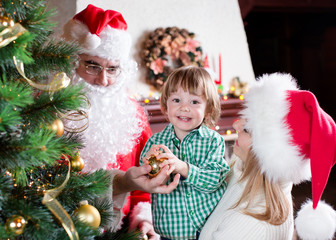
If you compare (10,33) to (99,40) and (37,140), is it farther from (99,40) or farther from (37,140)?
(99,40)

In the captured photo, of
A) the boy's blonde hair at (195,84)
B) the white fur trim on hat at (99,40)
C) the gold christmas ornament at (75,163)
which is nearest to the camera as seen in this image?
the gold christmas ornament at (75,163)

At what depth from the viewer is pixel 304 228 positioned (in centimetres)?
129

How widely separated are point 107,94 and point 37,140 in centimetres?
123

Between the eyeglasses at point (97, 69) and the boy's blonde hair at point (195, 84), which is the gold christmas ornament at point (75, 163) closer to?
the boy's blonde hair at point (195, 84)

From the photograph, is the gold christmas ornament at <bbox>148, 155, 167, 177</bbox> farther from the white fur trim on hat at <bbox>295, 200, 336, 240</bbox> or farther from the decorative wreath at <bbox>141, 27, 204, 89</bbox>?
the decorative wreath at <bbox>141, 27, 204, 89</bbox>

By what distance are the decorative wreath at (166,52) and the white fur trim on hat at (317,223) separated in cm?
220

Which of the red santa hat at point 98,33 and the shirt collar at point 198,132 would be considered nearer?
the shirt collar at point 198,132

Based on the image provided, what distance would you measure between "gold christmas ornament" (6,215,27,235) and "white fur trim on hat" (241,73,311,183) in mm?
874

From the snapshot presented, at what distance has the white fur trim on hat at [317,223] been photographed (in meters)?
1.27

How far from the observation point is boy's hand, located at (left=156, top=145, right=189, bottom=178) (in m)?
1.32

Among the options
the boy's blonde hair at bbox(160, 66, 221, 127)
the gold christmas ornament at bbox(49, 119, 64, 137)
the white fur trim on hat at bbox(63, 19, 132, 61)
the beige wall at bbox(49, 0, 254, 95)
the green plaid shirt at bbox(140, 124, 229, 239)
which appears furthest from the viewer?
the beige wall at bbox(49, 0, 254, 95)

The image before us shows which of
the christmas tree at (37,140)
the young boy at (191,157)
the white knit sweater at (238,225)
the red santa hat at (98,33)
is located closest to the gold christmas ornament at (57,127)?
the christmas tree at (37,140)

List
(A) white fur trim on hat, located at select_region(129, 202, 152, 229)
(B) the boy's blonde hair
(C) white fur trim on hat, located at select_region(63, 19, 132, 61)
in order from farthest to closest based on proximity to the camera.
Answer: (C) white fur trim on hat, located at select_region(63, 19, 132, 61) → (A) white fur trim on hat, located at select_region(129, 202, 152, 229) → (B) the boy's blonde hair

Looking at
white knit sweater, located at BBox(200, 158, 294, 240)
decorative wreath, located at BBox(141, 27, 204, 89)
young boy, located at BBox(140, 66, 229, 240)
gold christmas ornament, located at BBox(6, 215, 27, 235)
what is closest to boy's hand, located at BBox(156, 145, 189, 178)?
young boy, located at BBox(140, 66, 229, 240)
